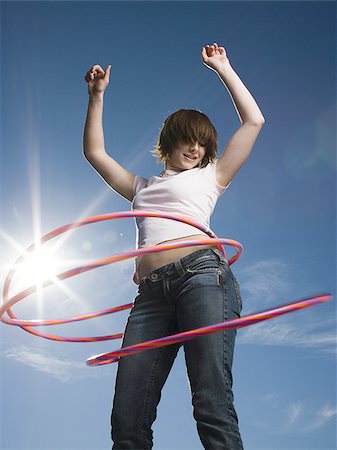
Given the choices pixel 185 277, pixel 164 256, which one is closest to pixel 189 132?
pixel 164 256

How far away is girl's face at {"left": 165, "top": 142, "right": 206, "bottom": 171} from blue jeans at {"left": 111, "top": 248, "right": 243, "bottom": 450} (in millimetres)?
A: 551

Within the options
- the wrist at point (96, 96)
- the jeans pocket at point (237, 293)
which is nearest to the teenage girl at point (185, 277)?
the jeans pocket at point (237, 293)

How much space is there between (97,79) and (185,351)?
1780mm

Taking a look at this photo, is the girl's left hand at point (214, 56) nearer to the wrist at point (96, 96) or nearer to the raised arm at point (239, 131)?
the raised arm at point (239, 131)

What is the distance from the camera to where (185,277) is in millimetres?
2986

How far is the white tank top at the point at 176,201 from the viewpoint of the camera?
10.6 feet

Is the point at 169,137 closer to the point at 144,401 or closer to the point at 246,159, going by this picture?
the point at 246,159

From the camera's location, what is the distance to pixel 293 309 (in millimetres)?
2873

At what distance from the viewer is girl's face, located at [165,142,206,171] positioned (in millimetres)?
3400

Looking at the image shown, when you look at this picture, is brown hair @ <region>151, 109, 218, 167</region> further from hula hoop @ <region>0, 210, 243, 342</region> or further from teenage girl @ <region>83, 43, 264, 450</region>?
hula hoop @ <region>0, 210, 243, 342</region>

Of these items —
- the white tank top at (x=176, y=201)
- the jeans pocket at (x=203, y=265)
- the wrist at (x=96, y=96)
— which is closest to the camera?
the jeans pocket at (x=203, y=265)

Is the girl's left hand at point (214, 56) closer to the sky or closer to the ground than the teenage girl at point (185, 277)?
closer to the sky

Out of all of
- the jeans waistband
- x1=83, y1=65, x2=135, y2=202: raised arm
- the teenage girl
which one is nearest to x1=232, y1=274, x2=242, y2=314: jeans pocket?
the teenage girl

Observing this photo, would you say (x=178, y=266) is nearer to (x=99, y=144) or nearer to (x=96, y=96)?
(x=99, y=144)
